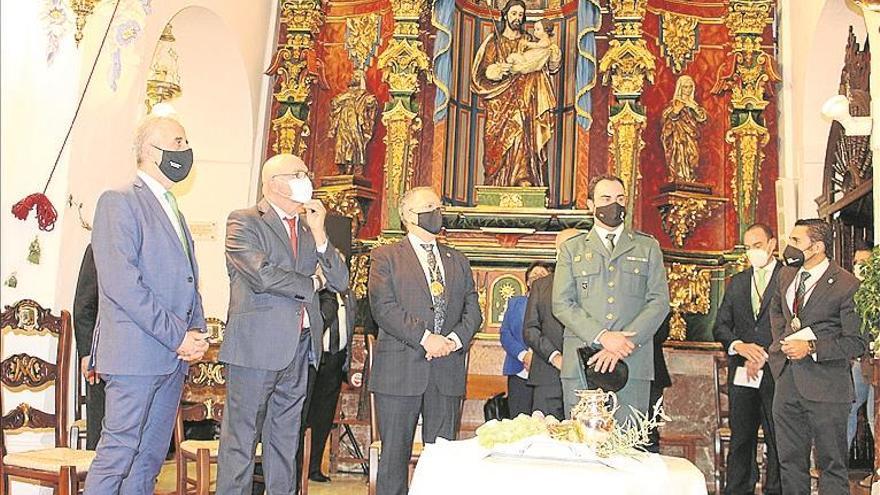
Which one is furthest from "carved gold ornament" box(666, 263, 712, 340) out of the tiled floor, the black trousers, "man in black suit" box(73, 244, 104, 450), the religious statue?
"man in black suit" box(73, 244, 104, 450)

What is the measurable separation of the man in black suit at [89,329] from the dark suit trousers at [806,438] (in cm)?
338

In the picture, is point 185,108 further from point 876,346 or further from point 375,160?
point 876,346

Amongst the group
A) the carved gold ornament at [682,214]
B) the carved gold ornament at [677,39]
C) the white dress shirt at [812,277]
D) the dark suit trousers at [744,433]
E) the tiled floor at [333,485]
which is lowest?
the tiled floor at [333,485]

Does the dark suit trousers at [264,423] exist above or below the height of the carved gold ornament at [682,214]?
below

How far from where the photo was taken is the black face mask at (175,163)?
425 cm

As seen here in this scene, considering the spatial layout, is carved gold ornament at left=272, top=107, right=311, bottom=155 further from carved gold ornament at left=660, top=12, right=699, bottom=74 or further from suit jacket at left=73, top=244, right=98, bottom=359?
suit jacket at left=73, top=244, right=98, bottom=359

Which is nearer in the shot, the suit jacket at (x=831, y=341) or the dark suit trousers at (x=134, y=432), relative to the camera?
the dark suit trousers at (x=134, y=432)

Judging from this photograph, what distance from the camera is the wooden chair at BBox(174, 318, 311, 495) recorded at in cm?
485

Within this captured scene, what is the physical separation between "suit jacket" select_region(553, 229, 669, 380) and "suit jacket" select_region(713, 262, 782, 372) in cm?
163

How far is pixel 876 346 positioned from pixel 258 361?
279 cm

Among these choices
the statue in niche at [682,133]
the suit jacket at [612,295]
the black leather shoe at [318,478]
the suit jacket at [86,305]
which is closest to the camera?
the suit jacket at [612,295]

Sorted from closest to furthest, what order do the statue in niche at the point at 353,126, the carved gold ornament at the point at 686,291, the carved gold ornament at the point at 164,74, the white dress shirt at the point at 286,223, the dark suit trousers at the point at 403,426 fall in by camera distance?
1. the white dress shirt at the point at 286,223
2. the dark suit trousers at the point at 403,426
3. the carved gold ornament at the point at 164,74
4. the carved gold ornament at the point at 686,291
5. the statue in niche at the point at 353,126

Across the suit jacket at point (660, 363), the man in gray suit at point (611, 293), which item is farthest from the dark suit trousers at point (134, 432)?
the suit jacket at point (660, 363)

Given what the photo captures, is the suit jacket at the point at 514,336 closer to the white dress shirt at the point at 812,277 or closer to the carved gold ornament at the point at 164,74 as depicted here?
the white dress shirt at the point at 812,277
